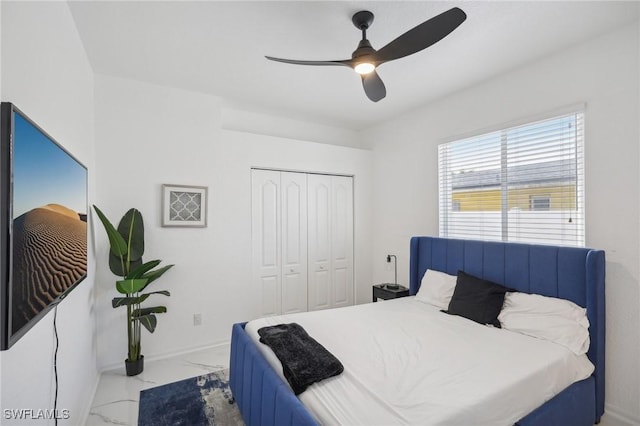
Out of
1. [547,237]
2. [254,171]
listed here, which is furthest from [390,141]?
[547,237]

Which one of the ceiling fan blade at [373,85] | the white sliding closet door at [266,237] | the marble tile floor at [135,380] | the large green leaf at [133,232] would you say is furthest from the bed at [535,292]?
the ceiling fan blade at [373,85]

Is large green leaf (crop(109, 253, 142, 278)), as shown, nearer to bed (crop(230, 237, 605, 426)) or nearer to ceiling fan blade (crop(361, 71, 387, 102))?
bed (crop(230, 237, 605, 426))

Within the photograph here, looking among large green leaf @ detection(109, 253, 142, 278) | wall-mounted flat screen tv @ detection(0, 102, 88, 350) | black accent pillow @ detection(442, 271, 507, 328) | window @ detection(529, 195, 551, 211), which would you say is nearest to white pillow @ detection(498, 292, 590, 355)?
black accent pillow @ detection(442, 271, 507, 328)

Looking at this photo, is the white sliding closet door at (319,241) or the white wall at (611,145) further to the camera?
the white sliding closet door at (319,241)

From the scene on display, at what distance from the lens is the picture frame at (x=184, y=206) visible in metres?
3.11

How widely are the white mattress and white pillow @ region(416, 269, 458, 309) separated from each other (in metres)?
0.38

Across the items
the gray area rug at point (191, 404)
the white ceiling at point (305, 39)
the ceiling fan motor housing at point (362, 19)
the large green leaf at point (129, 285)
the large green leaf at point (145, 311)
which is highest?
the white ceiling at point (305, 39)

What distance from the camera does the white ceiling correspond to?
1.93m

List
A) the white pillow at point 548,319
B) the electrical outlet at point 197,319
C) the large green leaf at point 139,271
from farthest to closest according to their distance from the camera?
the electrical outlet at point 197,319
the large green leaf at point 139,271
the white pillow at point 548,319

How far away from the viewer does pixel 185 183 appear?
3.23m

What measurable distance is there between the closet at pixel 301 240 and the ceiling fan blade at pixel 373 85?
6.18 feet

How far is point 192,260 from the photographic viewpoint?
3250 millimetres

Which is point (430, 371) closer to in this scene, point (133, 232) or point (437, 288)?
point (437, 288)

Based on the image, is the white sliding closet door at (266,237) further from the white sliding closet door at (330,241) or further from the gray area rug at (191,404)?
the gray area rug at (191,404)
